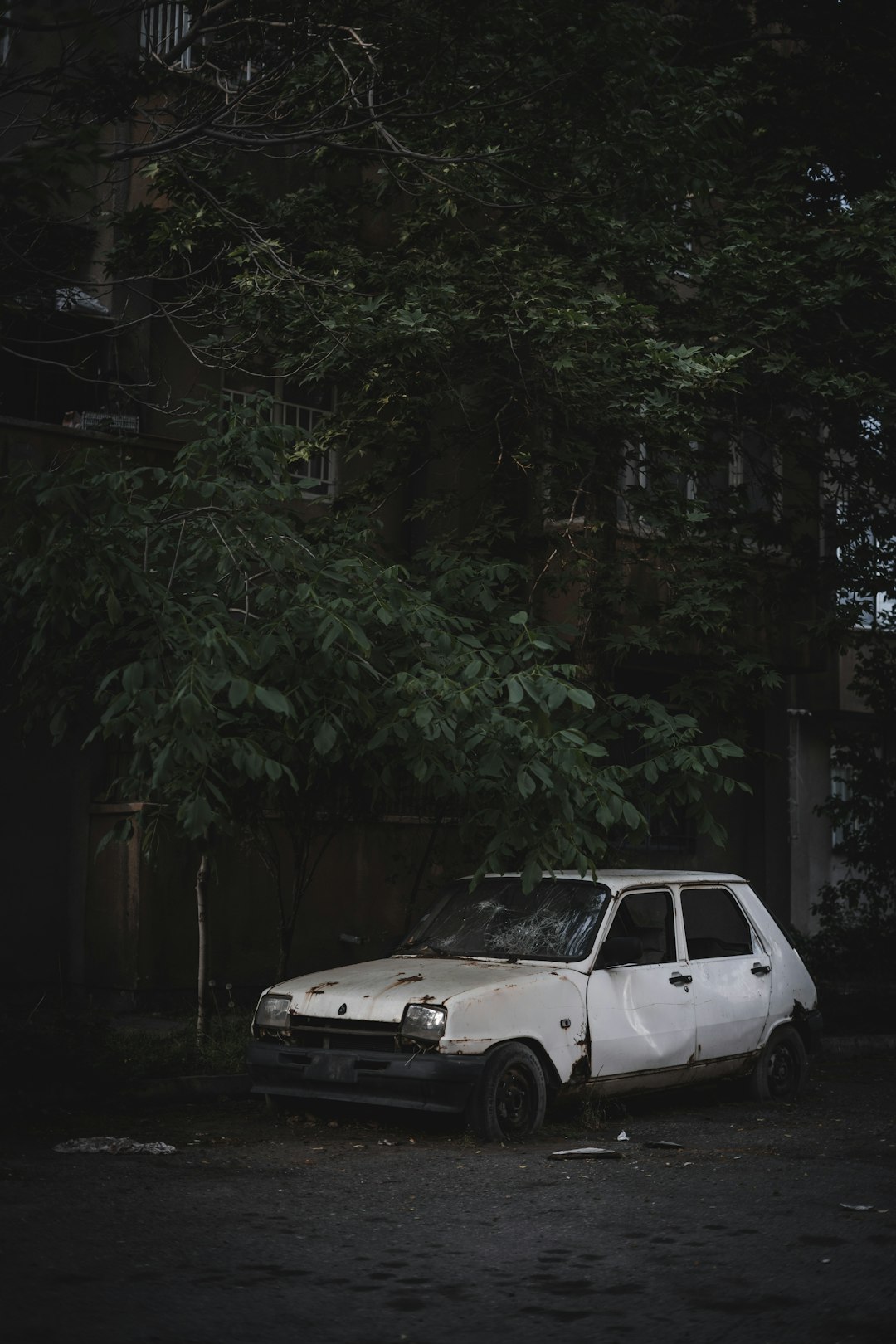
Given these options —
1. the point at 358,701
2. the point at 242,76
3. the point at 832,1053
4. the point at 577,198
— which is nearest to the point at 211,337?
the point at 242,76

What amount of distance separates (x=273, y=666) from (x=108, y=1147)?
9.72 feet

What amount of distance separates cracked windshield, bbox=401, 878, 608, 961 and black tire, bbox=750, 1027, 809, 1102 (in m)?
1.84

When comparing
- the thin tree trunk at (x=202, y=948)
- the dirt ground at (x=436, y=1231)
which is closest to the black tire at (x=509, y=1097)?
the dirt ground at (x=436, y=1231)

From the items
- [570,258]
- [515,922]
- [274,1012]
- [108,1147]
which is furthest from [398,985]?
[570,258]

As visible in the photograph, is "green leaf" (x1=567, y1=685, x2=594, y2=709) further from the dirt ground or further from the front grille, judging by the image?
the dirt ground

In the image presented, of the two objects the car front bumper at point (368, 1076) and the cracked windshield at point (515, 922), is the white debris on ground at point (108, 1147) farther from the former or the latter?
the cracked windshield at point (515, 922)

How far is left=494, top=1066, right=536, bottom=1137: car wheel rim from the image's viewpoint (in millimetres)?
8836

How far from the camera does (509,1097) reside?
8898 millimetres

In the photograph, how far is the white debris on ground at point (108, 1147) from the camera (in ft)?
27.3

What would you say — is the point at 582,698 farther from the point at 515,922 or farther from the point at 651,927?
the point at 651,927

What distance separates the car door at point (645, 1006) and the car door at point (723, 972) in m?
0.16

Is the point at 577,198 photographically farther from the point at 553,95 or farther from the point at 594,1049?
the point at 594,1049

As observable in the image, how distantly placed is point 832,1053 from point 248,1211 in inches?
337

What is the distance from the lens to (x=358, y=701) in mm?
9438
